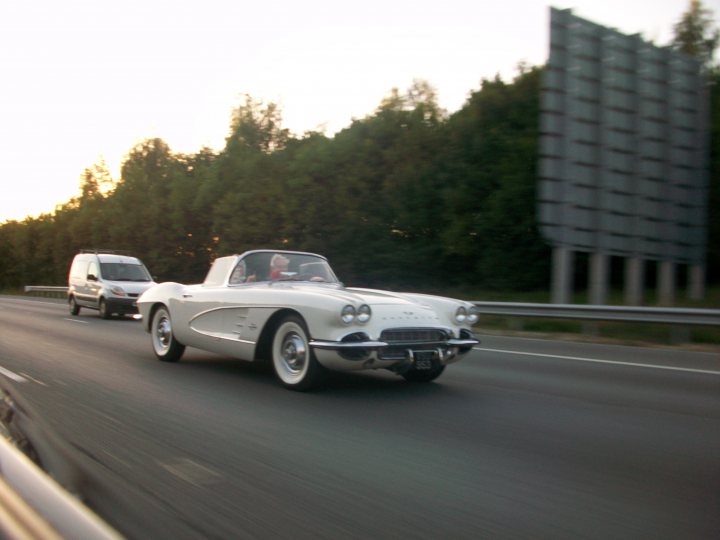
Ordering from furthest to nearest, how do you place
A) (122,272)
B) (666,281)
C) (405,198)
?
1. (405,198)
2. (122,272)
3. (666,281)

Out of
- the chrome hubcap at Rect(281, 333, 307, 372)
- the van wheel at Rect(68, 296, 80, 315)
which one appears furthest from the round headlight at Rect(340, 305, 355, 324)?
the van wheel at Rect(68, 296, 80, 315)

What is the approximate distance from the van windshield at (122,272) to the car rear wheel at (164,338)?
11.7 meters

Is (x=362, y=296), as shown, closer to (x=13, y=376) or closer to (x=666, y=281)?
(x=13, y=376)

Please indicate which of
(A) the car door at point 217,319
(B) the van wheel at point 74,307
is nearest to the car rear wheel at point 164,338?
(A) the car door at point 217,319

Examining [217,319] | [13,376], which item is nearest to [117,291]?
[13,376]

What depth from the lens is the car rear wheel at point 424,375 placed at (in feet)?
22.9

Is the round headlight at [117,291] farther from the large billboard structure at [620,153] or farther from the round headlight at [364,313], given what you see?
the round headlight at [364,313]

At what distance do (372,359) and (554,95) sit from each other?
11007 mm

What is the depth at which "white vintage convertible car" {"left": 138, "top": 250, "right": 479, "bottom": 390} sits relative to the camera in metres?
6.02

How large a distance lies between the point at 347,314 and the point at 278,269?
200 cm

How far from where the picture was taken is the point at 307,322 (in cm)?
620

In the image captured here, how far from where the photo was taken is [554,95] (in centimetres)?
1508

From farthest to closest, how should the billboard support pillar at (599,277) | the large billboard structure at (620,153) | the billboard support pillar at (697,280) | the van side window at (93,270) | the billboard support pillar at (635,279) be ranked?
the van side window at (93,270)
the billboard support pillar at (697,280)
the billboard support pillar at (635,279)
the billboard support pillar at (599,277)
the large billboard structure at (620,153)

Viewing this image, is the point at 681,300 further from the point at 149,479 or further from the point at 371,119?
the point at 149,479
